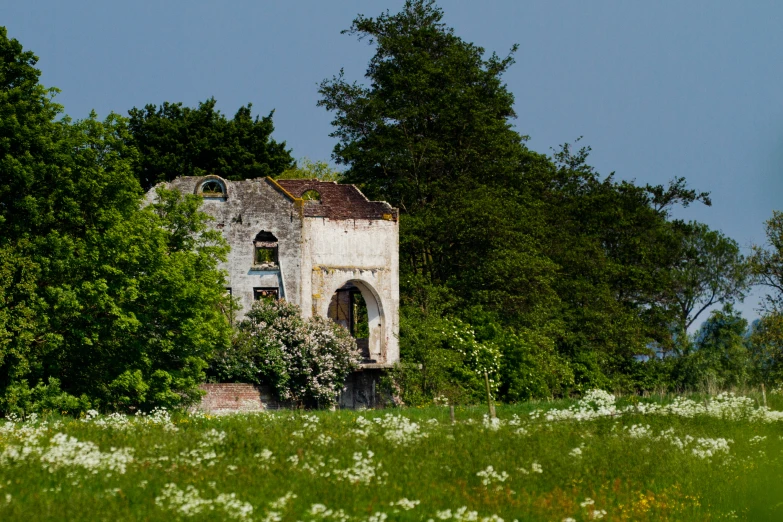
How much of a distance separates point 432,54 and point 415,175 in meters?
8.20

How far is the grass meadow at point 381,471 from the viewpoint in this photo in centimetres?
1634

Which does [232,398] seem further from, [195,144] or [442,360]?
[195,144]

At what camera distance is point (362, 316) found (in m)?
59.8

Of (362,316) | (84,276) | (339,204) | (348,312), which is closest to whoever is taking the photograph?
(84,276)

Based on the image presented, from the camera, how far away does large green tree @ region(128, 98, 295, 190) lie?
6312cm

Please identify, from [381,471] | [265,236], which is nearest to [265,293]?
[265,236]

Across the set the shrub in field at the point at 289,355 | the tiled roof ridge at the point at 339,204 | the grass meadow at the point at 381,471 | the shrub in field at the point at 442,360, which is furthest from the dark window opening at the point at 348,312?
the grass meadow at the point at 381,471

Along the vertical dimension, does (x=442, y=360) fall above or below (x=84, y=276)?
below

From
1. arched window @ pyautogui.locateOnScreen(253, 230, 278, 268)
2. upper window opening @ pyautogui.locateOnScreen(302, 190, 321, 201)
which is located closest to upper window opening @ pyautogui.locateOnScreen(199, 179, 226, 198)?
arched window @ pyautogui.locateOnScreen(253, 230, 278, 268)

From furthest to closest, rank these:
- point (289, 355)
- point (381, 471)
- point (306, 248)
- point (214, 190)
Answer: point (214, 190) → point (306, 248) → point (289, 355) → point (381, 471)

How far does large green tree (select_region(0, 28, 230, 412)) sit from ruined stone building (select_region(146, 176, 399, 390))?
24.0 feet

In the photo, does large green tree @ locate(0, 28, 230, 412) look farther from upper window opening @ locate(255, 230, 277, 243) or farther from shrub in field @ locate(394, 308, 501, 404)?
shrub in field @ locate(394, 308, 501, 404)

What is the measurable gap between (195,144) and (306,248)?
58.8 feet

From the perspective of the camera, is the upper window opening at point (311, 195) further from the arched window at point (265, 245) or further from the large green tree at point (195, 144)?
the large green tree at point (195, 144)
